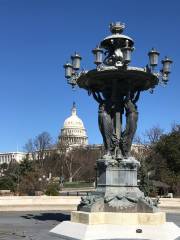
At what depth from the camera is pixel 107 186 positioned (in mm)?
14531

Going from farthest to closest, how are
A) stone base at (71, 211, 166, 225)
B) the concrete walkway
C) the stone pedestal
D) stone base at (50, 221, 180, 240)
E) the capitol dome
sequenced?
the capitol dome < the concrete walkway < the stone pedestal < stone base at (71, 211, 166, 225) < stone base at (50, 221, 180, 240)

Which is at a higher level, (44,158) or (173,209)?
(44,158)

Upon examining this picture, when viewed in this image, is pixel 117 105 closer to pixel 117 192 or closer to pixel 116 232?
pixel 117 192

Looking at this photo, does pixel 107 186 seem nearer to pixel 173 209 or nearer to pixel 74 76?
pixel 74 76

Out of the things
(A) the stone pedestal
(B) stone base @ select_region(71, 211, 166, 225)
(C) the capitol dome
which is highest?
(C) the capitol dome

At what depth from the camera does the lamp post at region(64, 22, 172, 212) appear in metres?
14.1

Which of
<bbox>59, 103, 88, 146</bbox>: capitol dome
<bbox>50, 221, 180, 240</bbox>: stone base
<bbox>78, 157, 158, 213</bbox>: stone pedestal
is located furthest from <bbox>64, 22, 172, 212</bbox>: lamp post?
<bbox>59, 103, 88, 146</bbox>: capitol dome

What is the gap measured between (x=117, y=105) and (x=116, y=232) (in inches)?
175

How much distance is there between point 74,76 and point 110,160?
117 inches

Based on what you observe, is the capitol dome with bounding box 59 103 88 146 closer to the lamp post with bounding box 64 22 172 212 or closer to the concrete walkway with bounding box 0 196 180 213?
the concrete walkway with bounding box 0 196 180 213

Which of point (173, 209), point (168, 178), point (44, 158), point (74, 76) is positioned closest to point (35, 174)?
point (168, 178)

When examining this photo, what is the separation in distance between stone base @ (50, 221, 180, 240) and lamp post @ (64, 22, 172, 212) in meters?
0.80

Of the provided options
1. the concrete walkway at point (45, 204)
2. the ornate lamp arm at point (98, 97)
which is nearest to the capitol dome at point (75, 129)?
the concrete walkway at point (45, 204)

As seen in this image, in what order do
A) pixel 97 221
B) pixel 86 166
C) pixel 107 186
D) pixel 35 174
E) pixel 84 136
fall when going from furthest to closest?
pixel 84 136 → pixel 86 166 → pixel 35 174 → pixel 107 186 → pixel 97 221
